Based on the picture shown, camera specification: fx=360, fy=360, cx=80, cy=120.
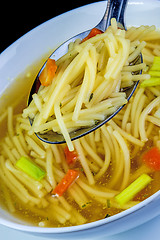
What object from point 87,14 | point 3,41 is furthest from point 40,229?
point 3,41

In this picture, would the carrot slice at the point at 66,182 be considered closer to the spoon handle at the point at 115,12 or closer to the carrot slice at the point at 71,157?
the carrot slice at the point at 71,157

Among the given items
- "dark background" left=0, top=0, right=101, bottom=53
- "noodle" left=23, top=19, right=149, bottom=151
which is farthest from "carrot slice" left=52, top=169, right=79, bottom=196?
"dark background" left=0, top=0, right=101, bottom=53

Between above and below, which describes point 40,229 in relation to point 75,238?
above

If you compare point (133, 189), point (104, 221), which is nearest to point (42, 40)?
point (133, 189)

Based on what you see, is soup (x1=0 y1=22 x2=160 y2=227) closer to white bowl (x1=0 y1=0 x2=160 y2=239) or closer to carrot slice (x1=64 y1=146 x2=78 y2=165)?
carrot slice (x1=64 y1=146 x2=78 y2=165)

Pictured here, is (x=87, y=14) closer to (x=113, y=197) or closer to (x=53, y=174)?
(x=53, y=174)

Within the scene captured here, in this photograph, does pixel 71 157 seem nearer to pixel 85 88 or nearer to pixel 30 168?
pixel 30 168
